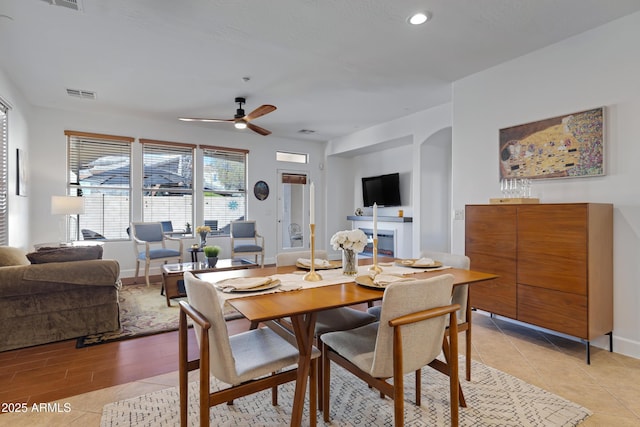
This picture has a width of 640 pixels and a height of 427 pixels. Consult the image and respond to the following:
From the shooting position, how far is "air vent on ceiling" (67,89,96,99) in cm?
433

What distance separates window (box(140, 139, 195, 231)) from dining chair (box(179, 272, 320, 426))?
15.7 ft

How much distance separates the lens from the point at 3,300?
2635 mm

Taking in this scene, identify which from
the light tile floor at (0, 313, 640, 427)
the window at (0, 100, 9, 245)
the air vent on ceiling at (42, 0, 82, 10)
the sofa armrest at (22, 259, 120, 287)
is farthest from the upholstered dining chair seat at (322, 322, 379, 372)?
the window at (0, 100, 9, 245)

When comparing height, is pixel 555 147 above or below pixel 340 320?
above

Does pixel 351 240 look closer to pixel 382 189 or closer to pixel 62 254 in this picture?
pixel 62 254

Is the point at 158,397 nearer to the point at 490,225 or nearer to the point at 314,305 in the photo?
the point at 314,305

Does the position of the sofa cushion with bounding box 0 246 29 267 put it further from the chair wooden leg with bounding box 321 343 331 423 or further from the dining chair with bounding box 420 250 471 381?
the dining chair with bounding box 420 250 471 381

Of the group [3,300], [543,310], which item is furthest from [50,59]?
[543,310]

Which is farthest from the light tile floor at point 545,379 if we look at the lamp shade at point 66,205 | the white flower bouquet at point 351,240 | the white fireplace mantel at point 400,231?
the lamp shade at point 66,205

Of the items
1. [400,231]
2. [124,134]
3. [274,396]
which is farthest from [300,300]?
[124,134]

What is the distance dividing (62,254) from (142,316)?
39.0 inches

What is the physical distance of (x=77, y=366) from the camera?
2.43 m

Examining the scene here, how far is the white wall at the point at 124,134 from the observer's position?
5.01 metres

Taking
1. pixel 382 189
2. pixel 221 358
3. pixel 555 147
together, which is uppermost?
pixel 555 147
